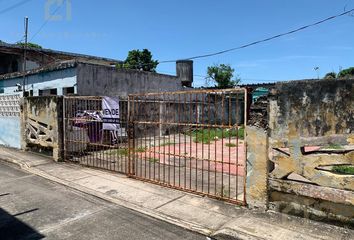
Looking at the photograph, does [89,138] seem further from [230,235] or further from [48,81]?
[48,81]

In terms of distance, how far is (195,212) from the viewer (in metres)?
5.96

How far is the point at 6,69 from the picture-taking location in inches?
998

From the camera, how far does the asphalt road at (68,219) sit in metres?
5.11

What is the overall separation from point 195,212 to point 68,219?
7.35 ft

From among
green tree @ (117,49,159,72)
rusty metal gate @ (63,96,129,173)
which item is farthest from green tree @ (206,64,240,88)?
rusty metal gate @ (63,96,129,173)

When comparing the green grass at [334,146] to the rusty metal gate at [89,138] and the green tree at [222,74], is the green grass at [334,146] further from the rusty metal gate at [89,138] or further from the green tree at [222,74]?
the green tree at [222,74]

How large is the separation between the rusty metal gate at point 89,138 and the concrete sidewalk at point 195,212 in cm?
102

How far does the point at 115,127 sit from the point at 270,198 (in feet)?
16.7

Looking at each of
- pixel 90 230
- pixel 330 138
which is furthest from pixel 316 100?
pixel 90 230

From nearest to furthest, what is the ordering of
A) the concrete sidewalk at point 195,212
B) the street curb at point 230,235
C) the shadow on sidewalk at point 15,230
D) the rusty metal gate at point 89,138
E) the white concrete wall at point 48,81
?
the street curb at point 230,235 → the concrete sidewalk at point 195,212 → the shadow on sidewalk at point 15,230 → the rusty metal gate at point 89,138 → the white concrete wall at point 48,81

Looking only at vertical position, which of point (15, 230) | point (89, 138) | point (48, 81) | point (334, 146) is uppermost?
point (48, 81)

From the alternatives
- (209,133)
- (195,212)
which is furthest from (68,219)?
(209,133)

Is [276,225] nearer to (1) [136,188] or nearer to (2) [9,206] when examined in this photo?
(1) [136,188]

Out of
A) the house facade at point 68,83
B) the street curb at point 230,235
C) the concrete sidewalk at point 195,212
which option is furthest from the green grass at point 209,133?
the house facade at point 68,83
